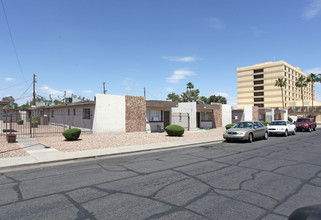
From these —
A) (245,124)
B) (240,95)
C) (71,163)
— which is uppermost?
(240,95)

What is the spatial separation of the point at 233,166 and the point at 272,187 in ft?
7.74

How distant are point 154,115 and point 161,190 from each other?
1873 centimetres

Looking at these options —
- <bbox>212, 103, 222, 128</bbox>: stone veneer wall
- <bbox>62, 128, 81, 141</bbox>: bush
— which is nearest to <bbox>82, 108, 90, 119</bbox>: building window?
<bbox>62, 128, 81, 141</bbox>: bush

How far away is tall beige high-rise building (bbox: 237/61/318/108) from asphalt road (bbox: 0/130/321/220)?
92012 millimetres

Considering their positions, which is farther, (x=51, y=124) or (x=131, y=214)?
(x=51, y=124)

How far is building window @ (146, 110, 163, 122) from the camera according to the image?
2334 cm

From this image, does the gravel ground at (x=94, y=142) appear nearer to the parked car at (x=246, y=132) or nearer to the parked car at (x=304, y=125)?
the parked car at (x=246, y=132)

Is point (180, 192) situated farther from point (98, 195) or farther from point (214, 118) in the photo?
point (214, 118)

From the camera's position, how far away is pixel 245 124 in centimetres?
1647

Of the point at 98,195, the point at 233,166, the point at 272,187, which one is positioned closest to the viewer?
the point at 98,195

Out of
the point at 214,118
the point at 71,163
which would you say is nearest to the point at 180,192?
the point at 71,163

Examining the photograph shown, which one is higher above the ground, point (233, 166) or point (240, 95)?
point (240, 95)

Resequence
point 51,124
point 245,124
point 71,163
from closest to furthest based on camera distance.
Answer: point 71,163
point 245,124
point 51,124

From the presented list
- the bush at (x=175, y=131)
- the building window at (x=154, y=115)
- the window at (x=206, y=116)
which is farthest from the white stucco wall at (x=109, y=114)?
the window at (x=206, y=116)
